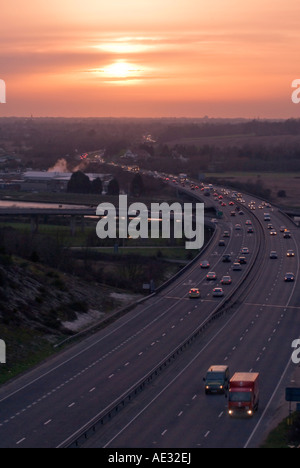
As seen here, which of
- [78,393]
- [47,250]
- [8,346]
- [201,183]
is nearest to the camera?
[78,393]

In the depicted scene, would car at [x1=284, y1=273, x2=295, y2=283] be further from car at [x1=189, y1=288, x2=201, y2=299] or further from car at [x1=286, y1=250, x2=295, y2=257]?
car at [x1=286, y1=250, x2=295, y2=257]

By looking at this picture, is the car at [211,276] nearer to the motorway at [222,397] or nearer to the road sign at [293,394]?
the motorway at [222,397]

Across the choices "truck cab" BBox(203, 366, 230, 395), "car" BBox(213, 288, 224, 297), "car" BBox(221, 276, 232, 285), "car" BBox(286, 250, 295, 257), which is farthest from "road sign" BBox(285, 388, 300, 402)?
"car" BBox(286, 250, 295, 257)

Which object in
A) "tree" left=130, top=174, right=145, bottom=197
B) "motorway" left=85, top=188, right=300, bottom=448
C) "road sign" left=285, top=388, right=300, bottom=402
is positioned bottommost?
"motorway" left=85, top=188, right=300, bottom=448

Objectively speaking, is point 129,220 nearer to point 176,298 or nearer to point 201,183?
point 176,298

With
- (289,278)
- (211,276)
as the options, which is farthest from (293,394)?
(211,276)
